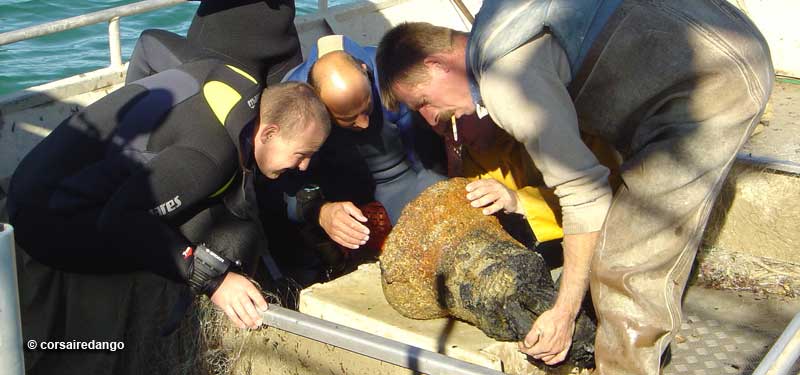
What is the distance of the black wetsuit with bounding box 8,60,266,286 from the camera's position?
349 centimetres

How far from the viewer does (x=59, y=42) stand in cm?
1221

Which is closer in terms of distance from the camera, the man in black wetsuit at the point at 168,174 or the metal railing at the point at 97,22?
the man in black wetsuit at the point at 168,174

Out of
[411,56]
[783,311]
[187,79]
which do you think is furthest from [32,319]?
[783,311]

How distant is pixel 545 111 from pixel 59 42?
35.0ft

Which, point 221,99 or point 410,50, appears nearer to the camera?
point 410,50

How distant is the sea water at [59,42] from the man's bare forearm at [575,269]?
26.4 feet

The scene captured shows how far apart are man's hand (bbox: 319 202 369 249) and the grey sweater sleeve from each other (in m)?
1.24

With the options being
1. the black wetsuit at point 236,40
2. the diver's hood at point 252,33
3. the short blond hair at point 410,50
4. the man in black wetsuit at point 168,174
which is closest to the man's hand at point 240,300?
the man in black wetsuit at point 168,174

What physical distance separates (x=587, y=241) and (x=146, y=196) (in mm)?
1590

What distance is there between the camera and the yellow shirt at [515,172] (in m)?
3.83

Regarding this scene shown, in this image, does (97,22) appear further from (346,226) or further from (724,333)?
(724,333)

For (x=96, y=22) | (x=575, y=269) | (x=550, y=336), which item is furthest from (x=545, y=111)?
(x=96, y=22)

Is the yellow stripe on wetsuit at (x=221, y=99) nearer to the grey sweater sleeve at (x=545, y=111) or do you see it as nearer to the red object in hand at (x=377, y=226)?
the red object in hand at (x=377, y=226)

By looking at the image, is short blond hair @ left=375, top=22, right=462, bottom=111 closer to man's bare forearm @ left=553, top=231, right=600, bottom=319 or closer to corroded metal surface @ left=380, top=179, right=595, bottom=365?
corroded metal surface @ left=380, top=179, right=595, bottom=365
